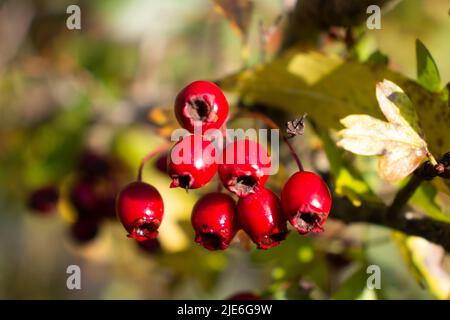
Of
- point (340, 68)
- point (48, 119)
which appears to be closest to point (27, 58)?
point (48, 119)

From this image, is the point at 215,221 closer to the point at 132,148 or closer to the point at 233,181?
the point at 233,181

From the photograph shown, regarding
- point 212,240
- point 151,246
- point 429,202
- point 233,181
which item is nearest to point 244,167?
point 233,181

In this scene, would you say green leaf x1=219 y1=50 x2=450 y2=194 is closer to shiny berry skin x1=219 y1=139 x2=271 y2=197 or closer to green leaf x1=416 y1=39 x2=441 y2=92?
green leaf x1=416 y1=39 x2=441 y2=92

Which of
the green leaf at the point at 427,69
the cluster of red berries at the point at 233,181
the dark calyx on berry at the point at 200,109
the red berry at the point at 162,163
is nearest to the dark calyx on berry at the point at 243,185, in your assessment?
the cluster of red berries at the point at 233,181

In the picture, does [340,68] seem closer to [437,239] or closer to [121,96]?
[437,239]

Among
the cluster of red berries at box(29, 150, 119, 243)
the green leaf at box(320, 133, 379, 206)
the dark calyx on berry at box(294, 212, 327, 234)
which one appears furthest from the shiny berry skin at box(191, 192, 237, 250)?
the cluster of red berries at box(29, 150, 119, 243)

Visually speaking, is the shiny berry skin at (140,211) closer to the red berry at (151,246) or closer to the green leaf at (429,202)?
the green leaf at (429,202)
